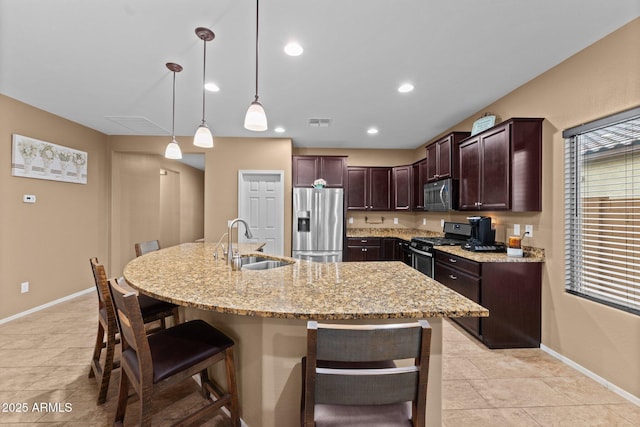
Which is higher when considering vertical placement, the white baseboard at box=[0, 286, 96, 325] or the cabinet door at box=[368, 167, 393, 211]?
the cabinet door at box=[368, 167, 393, 211]

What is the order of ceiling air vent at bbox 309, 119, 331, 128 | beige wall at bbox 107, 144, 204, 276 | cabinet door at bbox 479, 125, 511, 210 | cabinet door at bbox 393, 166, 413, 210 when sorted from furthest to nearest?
cabinet door at bbox 393, 166, 413, 210 → beige wall at bbox 107, 144, 204, 276 → ceiling air vent at bbox 309, 119, 331, 128 → cabinet door at bbox 479, 125, 511, 210

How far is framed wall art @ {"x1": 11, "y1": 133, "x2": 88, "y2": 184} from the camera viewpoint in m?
3.21

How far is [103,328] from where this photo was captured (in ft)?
6.54

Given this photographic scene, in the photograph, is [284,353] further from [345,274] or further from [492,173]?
[492,173]

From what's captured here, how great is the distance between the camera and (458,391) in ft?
6.43

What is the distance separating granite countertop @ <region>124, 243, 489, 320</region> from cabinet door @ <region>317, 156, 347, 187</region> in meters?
3.04

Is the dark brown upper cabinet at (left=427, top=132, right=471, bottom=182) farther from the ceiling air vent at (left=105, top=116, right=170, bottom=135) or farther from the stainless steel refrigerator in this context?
the ceiling air vent at (left=105, top=116, right=170, bottom=135)

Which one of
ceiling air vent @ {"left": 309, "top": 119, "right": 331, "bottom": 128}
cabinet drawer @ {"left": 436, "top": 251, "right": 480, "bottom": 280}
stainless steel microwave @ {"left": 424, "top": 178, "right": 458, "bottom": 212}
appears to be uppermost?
ceiling air vent @ {"left": 309, "top": 119, "right": 331, "bottom": 128}

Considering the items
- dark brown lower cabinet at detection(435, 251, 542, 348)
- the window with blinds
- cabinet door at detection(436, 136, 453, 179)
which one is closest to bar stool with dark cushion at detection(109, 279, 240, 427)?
dark brown lower cabinet at detection(435, 251, 542, 348)

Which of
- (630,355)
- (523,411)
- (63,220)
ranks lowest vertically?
(523,411)

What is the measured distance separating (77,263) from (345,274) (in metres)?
4.52

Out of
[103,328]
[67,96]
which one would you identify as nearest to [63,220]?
[67,96]

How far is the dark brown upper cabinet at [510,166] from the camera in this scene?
2549 millimetres

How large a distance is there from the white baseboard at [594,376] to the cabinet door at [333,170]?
3.52 metres
